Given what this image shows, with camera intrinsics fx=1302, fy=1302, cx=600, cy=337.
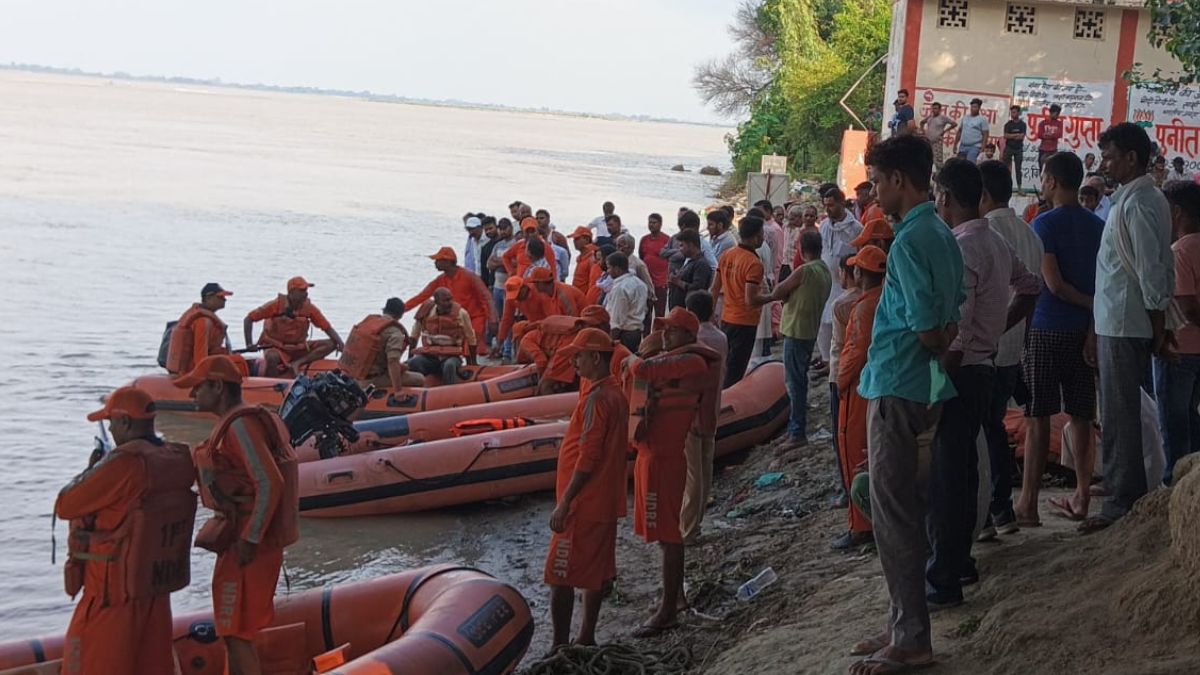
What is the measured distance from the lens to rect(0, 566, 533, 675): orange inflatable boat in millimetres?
6152

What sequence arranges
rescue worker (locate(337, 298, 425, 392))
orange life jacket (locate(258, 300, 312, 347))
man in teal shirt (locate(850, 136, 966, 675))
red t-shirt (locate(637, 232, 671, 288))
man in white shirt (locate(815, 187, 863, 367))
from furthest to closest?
red t-shirt (locate(637, 232, 671, 288))
orange life jacket (locate(258, 300, 312, 347))
rescue worker (locate(337, 298, 425, 392))
man in white shirt (locate(815, 187, 863, 367))
man in teal shirt (locate(850, 136, 966, 675))

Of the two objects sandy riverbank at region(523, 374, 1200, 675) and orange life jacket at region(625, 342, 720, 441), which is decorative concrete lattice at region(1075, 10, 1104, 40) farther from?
orange life jacket at region(625, 342, 720, 441)

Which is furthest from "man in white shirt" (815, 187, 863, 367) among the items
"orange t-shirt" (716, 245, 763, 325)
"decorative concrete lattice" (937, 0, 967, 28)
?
"decorative concrete lattice" (937, 0, 967, 28)

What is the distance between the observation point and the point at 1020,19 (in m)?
22.4

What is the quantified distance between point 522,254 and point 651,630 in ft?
Answer: 26.9

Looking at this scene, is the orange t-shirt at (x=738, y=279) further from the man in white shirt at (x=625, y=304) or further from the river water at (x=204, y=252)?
the river water at (x=204, y=252)

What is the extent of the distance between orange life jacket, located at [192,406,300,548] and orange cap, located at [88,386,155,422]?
29 cm

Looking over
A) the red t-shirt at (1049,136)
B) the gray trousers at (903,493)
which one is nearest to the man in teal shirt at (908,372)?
the gray trousers at (903,493)

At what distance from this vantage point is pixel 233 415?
585cm

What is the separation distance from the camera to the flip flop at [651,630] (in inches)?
282

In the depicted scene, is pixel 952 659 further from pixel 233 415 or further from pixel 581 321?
pixel 581 321

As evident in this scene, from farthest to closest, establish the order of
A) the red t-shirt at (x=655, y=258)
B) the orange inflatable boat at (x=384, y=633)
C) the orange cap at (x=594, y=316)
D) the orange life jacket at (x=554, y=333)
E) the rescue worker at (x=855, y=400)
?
the red t-shirt at (x=655, y=258) < the orange life jacket at (x=554, y=333) < the orange cap at (x=594, y=316) < the rescue worker at (x=855, y=400) < the orange inflatable boat at (x=384, y=633)

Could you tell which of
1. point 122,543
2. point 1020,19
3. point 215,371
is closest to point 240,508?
point 122,543

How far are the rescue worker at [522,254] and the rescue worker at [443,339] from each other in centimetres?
128
